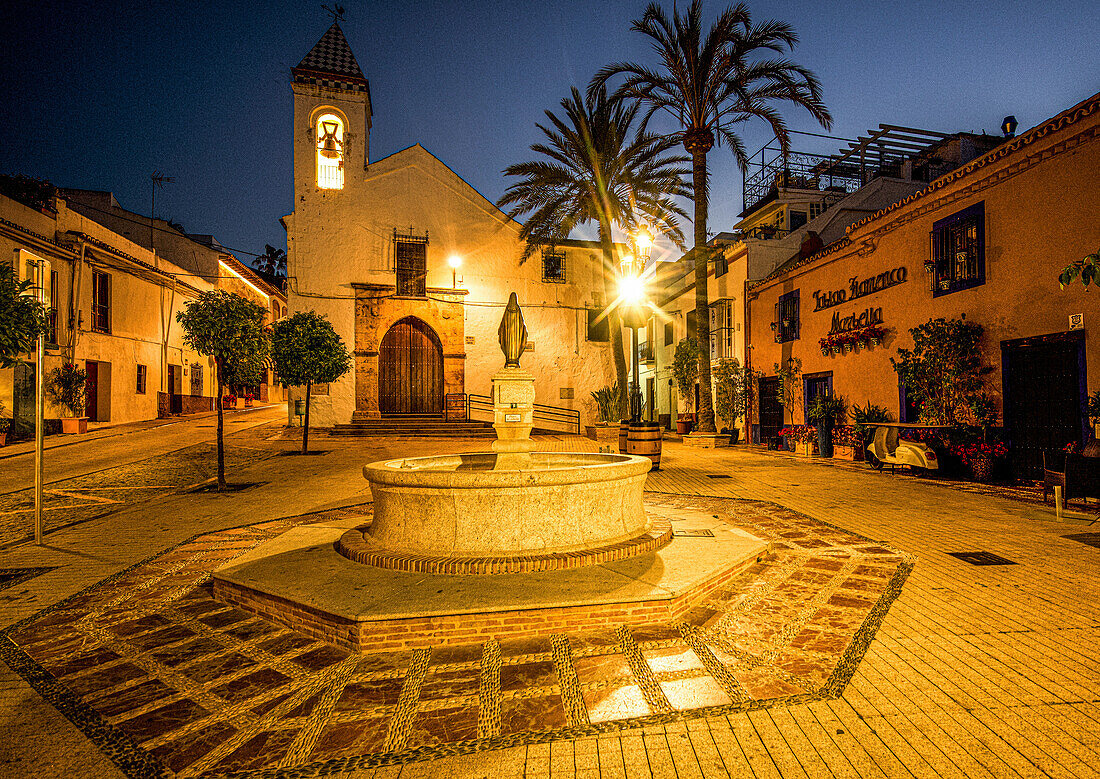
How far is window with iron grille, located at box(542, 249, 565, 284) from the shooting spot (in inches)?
939


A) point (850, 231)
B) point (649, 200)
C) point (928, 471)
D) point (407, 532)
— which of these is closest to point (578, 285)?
point (649, 200)

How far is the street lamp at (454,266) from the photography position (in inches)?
872

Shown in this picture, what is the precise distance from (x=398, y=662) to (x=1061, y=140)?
1239cm

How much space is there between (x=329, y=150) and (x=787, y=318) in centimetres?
1849

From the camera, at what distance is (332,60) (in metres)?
21.8

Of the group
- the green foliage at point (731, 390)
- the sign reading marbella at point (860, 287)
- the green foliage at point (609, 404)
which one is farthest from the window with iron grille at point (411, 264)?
the sign reading marbella at point (860, 287)

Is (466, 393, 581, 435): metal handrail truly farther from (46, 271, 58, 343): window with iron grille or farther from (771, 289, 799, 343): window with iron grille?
(46, 271, 58, 343): window with iron grille

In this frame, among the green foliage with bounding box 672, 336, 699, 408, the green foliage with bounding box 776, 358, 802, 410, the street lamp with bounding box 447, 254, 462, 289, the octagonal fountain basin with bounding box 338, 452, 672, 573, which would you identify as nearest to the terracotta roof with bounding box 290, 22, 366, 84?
the street lamp with bounding box 447, 254, 462, 289

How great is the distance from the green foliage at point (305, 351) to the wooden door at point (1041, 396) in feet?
51.9

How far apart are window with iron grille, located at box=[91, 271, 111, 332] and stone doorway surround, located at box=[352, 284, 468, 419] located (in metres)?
9.11

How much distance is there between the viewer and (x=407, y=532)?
489cm

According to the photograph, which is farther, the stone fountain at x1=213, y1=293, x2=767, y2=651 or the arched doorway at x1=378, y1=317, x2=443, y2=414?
the arched doorway at x1=378, y1=317, x2=443, y2=414

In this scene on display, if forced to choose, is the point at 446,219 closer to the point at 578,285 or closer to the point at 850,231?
the point at 578,285

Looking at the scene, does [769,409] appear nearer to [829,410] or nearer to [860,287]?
[829,410]
